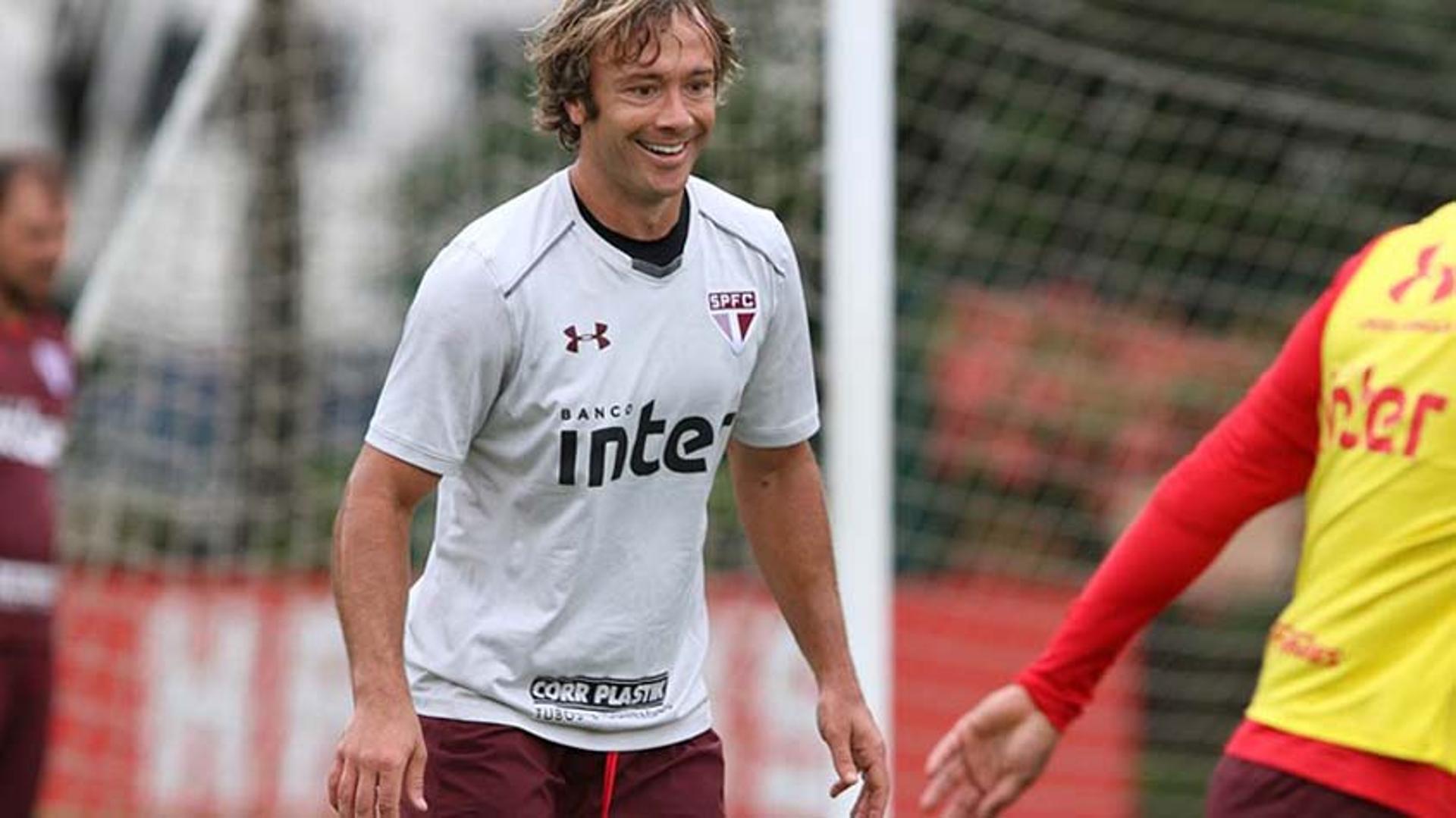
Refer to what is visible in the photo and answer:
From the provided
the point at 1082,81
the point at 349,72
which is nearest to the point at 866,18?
the point at 1082,81

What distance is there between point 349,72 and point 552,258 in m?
7.44

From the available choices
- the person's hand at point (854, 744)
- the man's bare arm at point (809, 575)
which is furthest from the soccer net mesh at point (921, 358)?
the person's hand at point (854, 744)

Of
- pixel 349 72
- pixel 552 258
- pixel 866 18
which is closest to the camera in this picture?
pixel 552 258

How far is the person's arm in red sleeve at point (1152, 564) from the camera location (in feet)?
12.5

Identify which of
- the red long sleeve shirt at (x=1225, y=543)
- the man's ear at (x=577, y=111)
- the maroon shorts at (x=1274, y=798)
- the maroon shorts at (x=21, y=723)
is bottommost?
the maroon shorts at (x=21, y=723)

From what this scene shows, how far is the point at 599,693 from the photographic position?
3832 mm

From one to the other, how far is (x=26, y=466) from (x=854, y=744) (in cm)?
335

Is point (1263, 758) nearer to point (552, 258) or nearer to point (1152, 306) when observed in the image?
point (552, 258)

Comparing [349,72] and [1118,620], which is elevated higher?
[349,72]

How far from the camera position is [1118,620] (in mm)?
4004

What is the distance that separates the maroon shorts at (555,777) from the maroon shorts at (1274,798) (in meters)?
0.73

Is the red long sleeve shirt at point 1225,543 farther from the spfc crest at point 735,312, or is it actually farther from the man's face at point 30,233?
the man's face at point 30,233

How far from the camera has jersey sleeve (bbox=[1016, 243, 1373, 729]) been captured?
3.80m

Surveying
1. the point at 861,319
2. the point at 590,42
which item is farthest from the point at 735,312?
the point at 861,319
